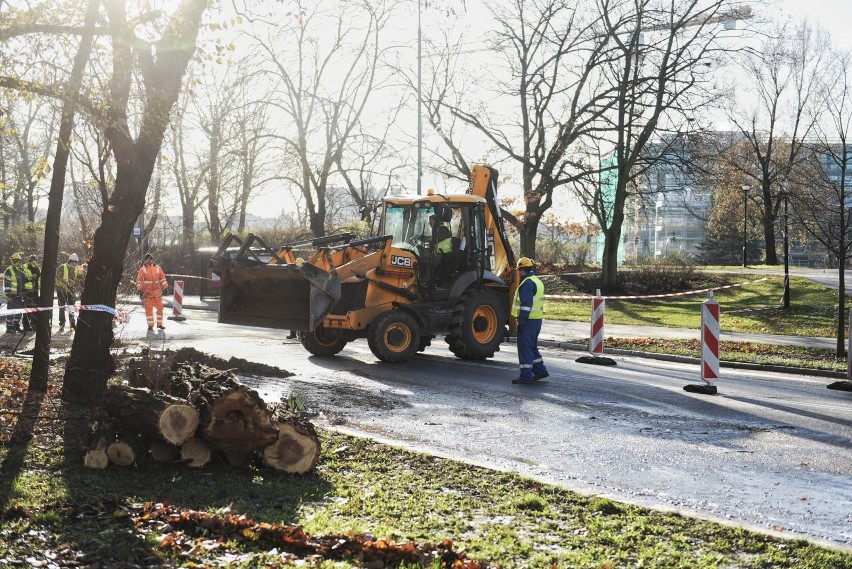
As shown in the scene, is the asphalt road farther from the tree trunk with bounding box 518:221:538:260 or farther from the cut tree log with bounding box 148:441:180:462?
the tree trunk with bounding box 518:221:538:260

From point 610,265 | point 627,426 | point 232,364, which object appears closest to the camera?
point 627,426

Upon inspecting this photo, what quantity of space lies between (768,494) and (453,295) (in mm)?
9143

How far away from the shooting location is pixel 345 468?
7242mm

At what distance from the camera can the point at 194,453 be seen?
692 centimetres

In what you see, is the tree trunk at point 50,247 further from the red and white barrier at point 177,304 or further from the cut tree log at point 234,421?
the red and white barrier at point 177,304

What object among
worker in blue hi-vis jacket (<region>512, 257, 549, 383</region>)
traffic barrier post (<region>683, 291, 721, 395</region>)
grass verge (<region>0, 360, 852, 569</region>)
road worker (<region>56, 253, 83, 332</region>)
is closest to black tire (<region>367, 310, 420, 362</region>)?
worker in blue hi-vis jacket (<region>512, 257, 549, 383</region>)

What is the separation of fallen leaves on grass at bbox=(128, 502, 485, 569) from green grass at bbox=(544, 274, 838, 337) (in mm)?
20885

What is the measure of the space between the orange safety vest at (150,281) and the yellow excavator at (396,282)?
18.4 ft

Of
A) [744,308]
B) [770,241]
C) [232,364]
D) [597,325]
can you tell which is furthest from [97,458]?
[770,241]

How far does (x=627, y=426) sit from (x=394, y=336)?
594 cm

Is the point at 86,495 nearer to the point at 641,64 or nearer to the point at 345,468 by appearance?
the point at 345,468

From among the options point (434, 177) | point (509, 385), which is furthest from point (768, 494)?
point (434, 177)

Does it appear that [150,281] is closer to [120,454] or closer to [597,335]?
[597,335]

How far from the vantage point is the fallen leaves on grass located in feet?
16.1
